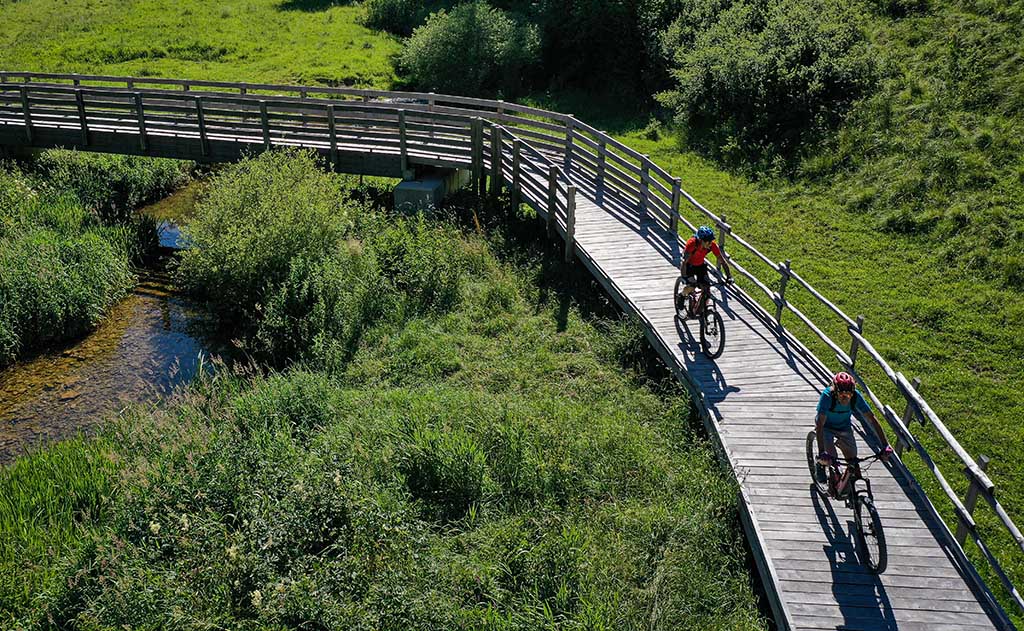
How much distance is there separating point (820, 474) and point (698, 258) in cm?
392

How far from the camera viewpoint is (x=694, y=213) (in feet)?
66.3

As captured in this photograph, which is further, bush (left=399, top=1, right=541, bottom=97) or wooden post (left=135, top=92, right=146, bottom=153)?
bush (left=399, top=1, right=541, bottom=97)

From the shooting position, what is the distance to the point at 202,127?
21.6 m

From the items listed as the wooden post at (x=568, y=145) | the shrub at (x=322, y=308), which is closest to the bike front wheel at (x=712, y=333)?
the shrub at (x=322, y=308)

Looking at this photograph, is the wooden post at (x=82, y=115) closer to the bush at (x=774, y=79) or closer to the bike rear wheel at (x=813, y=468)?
the bush at (x=774, y=79)

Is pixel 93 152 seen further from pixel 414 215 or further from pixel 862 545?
pixel 862 545

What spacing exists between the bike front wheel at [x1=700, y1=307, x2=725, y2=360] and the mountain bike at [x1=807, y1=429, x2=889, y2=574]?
3.31 metres

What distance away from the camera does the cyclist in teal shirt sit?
344 inches

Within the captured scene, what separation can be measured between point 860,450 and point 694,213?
1065cm

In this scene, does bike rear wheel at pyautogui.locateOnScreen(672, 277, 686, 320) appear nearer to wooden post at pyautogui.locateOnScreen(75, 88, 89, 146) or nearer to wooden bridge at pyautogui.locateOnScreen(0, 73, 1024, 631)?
wooden bridge at pyautogui.locateOnScreen(0, 73, 1024, 631)

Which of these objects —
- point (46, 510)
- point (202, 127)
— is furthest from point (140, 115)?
point (46, 510)

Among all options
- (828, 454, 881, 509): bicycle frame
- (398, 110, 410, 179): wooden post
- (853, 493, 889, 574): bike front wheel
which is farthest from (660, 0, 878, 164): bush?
(853, 493, 889, 574): bike front wheel

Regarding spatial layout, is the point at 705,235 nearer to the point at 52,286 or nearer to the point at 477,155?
the point at 477,155

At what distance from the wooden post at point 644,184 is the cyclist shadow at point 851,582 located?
939 centimetres
